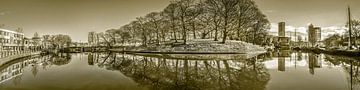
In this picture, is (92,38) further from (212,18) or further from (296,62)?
(296,62)

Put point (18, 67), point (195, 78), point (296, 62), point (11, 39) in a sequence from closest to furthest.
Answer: point (195, 78) → point (296, 62) → point (18, 67) → point (11, 39)

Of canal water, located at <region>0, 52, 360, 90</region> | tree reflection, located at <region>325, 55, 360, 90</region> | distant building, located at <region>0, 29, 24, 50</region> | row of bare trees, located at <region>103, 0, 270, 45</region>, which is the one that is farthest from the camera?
distant building, located at <region>0, 29, 24, 50</region>

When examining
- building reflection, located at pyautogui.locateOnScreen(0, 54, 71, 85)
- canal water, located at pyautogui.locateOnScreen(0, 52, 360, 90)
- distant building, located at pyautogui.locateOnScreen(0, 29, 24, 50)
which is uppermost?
distant building, located at pyautogui.locateOnScreen(0, 29, 24, 50)

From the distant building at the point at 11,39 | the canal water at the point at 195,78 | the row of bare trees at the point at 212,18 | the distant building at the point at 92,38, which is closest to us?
the canal water at the point at 195,78

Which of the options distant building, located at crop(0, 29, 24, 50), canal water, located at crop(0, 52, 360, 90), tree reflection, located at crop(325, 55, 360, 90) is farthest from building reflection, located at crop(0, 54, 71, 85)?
distant building, located at crop(0, 29, 24, 50)

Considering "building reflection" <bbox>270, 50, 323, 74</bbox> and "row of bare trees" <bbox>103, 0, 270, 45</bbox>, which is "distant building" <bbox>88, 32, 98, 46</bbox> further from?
"building reflection" <bbox>270, 50, 323, 74</bbox>

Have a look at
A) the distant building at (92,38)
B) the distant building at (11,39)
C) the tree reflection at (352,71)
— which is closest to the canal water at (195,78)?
the tree reflection at (352,71)

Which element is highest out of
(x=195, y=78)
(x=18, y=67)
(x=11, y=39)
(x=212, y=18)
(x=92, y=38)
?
(x=212, y=18)

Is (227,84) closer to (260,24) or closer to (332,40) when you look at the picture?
(260,24)

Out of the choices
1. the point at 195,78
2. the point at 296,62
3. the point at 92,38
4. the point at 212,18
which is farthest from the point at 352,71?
the point at 92,38

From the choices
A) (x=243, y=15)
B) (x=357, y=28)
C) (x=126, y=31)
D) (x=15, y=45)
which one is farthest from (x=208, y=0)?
(x=15, y=45)

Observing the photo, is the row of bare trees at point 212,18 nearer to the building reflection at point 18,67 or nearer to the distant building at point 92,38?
the building reflection at point 18,67

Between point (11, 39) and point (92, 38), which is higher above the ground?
point (92, 38)

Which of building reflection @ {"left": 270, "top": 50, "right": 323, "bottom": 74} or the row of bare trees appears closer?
building reflection @ {"left": 270, "top": 50, "right": 323, "bottom": 74}
